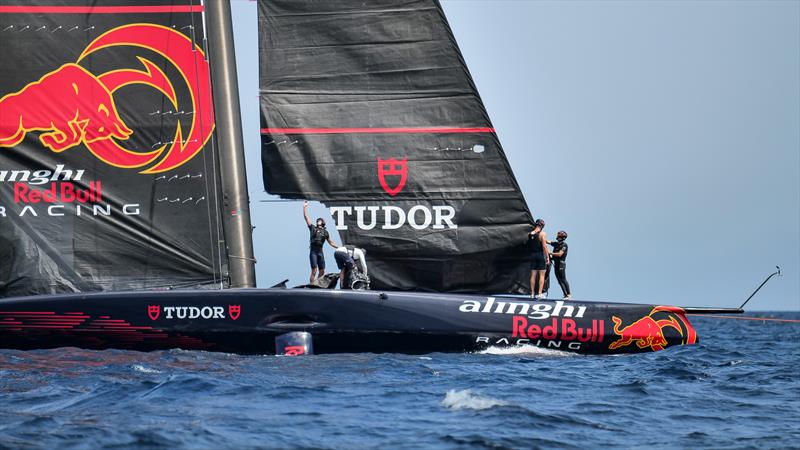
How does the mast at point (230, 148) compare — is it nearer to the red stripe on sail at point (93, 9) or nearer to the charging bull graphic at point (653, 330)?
the red stripe on sail at point (93, 9)

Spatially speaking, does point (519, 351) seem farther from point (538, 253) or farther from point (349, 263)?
point (349, 263)

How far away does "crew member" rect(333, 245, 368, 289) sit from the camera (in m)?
15.4

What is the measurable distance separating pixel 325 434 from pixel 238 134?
8.17 meters

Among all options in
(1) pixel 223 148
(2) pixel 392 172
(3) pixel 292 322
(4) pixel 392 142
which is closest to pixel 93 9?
(1) pixel 223 148

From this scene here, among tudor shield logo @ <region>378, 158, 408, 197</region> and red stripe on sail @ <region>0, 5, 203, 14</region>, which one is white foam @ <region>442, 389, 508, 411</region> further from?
red stripe on sail @ <region>0, 5, 203, 14</region>

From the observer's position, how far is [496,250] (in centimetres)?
1587

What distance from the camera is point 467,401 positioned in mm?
10188

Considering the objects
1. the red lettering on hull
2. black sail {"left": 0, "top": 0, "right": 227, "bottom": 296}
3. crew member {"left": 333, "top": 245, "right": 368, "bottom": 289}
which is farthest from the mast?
the red lettering on hull

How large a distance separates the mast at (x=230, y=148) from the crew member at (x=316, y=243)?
2.86ft

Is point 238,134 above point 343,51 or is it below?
Answer: below

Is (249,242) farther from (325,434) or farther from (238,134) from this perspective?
(325,434)

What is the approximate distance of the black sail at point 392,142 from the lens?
15.8 metres

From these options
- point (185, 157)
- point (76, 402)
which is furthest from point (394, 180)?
point (76, 402)

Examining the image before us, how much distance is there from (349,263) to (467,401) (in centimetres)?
554
